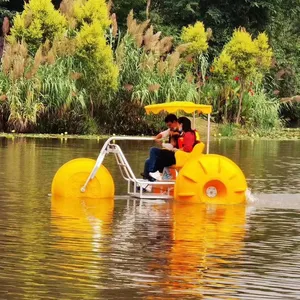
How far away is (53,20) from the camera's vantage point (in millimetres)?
37250

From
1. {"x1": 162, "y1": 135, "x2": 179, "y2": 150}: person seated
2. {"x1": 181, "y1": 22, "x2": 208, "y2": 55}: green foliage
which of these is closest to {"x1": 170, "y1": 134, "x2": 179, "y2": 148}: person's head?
{"x1": 162, "y1": 135, "x2": 179, "y2": 150}: person seated

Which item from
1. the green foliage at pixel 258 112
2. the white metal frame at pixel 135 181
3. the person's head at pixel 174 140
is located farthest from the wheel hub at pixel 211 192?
the green foliage at pixel 258 112

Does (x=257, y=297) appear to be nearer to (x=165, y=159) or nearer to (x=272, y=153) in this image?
(x=165, y=159)

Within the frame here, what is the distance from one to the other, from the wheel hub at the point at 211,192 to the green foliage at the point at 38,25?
22004 millimetres

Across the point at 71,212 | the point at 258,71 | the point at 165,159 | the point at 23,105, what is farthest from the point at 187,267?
the point at 258,71

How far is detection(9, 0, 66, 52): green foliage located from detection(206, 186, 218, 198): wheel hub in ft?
72.2

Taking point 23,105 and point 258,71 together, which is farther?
point 258,71

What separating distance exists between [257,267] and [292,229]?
2869mm

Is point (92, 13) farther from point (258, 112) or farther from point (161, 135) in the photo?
point (161, 135)

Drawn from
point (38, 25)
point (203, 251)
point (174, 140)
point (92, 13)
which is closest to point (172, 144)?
point (174, 140)

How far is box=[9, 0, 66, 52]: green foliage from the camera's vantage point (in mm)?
37125

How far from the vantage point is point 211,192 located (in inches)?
622

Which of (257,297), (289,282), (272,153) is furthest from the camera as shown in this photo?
(272,153)

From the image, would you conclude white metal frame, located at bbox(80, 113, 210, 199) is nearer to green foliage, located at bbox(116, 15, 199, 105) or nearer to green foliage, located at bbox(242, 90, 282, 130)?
green foliage, located at bbox(116, 15, 199, 105)
